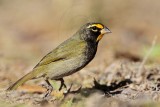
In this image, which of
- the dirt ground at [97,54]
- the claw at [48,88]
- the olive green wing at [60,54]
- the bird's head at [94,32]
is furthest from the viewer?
the bird's head at [94,32]

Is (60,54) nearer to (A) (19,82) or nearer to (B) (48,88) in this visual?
(B) (48,88)

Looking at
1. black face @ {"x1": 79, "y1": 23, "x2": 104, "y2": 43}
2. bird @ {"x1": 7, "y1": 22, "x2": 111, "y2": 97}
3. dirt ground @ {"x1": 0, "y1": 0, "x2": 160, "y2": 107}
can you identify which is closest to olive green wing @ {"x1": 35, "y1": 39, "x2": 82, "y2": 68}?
bird @ {"x1": 7, "y1": 22, "x2": 111, "y2": 97}

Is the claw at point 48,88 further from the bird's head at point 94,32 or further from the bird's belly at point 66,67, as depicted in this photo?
the bird's head at point 94,32

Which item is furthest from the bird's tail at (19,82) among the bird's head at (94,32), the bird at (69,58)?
the bird's head at (94,32)

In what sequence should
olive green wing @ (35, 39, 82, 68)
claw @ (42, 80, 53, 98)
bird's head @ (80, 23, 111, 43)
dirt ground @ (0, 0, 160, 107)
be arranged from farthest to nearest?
bird's head @ (80, 23, 111, 43) < olive green wing @ (35, 39, 82, 68) < claw @ (42, 80, 53, 98) < dirt ground @ (0, 0, 160, 107)

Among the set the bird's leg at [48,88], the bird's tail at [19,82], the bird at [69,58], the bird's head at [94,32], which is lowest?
the bird's leg at [48,88]

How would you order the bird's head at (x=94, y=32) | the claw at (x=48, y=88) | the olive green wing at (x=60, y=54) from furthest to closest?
the bird's head at (x=94, y=32), the olive green wing at (x=60, y=54), the claw at (x=48, y=88)

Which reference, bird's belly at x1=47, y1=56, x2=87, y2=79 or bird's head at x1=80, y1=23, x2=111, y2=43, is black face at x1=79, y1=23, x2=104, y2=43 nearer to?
bird's head at x1=80, y1=23, x2=111, y2=43
